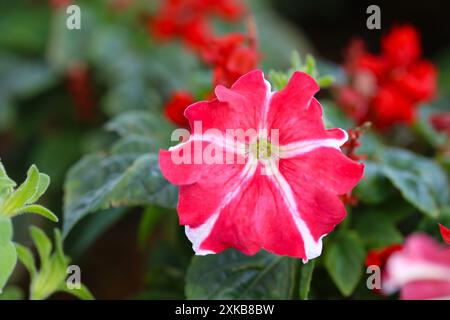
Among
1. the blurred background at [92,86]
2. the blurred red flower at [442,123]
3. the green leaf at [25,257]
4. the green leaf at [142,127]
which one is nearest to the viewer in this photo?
the green leaf at [25,257]

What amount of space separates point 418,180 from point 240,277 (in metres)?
0.25

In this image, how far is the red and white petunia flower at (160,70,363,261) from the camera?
567 mm

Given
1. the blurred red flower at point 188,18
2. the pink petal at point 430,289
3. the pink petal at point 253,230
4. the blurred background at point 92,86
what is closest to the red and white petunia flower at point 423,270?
the pink petal at point 430,289

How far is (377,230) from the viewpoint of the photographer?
2.57ft

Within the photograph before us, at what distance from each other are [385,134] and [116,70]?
1.70 ft

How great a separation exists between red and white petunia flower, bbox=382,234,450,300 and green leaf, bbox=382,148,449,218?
25cm

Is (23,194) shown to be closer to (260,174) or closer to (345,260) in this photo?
(260,174)

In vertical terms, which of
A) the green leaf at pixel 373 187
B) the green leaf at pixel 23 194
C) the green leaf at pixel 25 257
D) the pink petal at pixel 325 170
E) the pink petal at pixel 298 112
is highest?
the pink petal at pixel 298 112

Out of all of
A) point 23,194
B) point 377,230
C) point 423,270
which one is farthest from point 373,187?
point 23,194

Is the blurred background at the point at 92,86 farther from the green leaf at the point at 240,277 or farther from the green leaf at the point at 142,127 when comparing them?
the green leaf at the point at 240,277

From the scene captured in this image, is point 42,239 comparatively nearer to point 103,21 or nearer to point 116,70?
point 116,70

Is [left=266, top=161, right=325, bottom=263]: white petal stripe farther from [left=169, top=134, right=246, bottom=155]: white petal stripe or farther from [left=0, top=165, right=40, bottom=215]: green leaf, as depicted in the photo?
[left=0, top=165, right=40, bottom=215]: green leaf

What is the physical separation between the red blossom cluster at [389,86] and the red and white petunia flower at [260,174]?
419 mm

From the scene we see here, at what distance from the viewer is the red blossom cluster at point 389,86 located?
0.97 m
